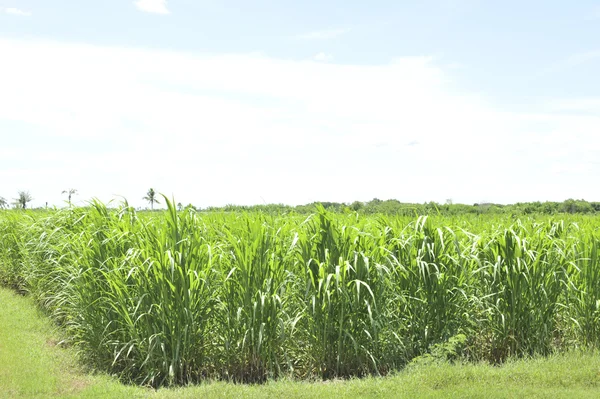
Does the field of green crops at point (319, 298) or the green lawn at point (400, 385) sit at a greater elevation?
the field of green crops at point (319, 298)

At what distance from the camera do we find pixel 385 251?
503 centimetres

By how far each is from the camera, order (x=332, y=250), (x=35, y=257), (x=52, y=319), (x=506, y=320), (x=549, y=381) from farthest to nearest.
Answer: (x=35, y=257) < (x=52, y=319) < (x=506, y=320) < (x=332, y=250) < (x=549, y=381)

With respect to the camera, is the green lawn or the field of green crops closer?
the green lawn

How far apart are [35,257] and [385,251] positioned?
263 inches

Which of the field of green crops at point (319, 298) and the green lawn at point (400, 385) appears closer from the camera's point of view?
the green lawn at point (400, 385)

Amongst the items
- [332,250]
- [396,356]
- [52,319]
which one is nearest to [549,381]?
[396,356]

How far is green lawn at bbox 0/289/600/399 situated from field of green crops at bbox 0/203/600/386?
0.25 metres

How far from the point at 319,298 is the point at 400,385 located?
0.94 meters

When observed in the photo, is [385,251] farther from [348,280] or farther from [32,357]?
[32,357]

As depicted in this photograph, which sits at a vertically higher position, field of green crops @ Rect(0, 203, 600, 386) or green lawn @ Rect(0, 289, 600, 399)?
field of green crops @ Rect(0, 203, 600, 386)

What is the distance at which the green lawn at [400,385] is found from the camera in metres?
4.20

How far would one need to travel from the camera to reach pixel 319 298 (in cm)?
463

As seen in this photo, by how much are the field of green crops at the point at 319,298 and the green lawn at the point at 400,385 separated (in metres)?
0.25

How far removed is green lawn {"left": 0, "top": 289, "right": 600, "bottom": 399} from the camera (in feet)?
13.8
